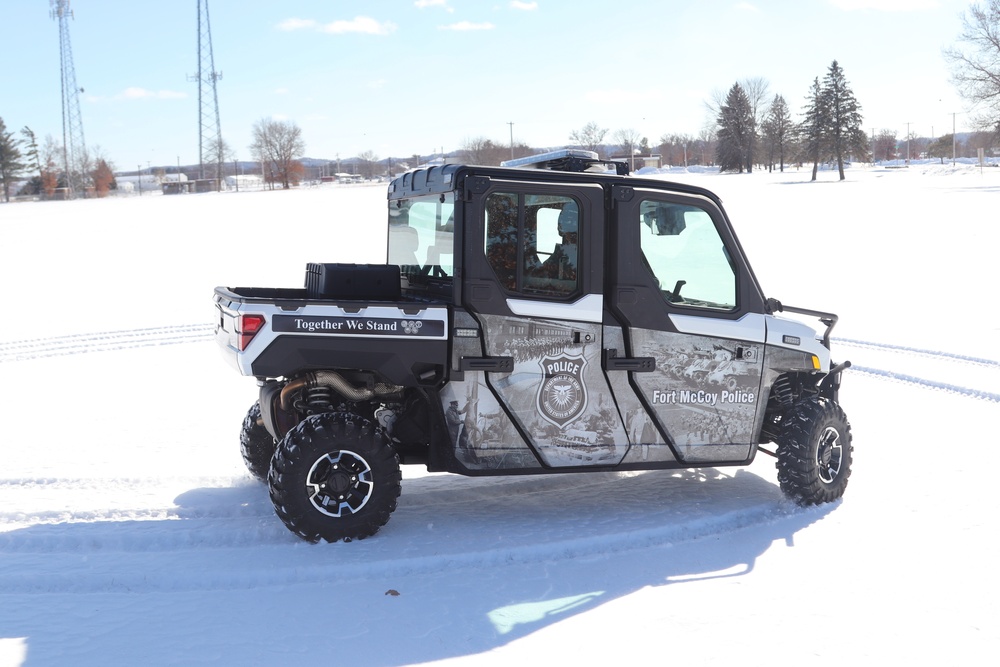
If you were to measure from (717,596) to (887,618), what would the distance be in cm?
78

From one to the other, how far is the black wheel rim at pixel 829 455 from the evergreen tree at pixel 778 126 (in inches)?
3499

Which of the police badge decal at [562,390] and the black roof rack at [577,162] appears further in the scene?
the black roof rack at [577,162]

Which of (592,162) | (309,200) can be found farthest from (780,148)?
(592,162)

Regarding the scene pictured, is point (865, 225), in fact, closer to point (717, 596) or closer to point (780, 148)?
point (717, 596)

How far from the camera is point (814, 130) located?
75.6 m

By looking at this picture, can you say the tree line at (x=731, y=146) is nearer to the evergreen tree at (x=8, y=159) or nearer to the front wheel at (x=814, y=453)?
the evergreen tree at (x=8, y=159)

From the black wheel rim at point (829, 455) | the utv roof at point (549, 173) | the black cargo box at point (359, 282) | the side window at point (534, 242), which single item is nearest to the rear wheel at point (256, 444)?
the black cargo box at point (359, 282)

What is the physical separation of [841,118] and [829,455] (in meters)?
76.9

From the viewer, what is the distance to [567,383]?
5445 millimetres

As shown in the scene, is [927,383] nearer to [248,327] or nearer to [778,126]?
[248,327]

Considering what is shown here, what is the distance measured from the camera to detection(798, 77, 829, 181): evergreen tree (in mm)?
74312

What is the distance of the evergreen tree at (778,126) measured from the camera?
8994 cm

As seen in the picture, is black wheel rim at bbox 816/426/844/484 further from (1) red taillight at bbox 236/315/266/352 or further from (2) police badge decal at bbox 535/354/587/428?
(1) red taillight at bbox 236/315/266/352

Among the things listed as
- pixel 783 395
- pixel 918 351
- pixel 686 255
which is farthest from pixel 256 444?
pixel 918 351
